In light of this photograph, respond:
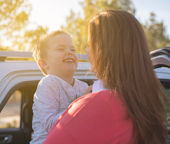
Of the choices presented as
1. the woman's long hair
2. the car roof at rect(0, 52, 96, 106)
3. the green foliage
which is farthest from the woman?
the green foliage

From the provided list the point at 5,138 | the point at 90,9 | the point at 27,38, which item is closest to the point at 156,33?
the point at 90,9

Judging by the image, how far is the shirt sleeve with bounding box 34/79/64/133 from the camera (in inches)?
58.4

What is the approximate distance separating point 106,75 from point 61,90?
75 cm

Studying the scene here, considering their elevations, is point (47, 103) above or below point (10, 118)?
above

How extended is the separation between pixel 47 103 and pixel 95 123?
2.16 feet

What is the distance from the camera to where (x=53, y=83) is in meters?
1.74

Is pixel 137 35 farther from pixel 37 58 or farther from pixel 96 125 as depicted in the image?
pixel 37 58

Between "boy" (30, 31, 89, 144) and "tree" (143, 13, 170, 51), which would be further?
"tree" (143, 13, 170, 51)

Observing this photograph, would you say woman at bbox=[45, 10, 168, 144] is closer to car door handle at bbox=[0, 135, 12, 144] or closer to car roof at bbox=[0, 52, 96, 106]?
car roof at bbox=[0, 52, 96, 106]

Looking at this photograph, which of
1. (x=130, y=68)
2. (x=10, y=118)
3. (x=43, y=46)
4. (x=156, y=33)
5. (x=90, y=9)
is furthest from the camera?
(x=156, y=33)

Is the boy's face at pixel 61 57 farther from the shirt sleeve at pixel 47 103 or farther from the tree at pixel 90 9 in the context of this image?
the tree at pixel 90 9

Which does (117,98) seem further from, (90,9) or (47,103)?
(90,9)

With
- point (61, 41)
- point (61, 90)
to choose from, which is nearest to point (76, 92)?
point (61, 90)

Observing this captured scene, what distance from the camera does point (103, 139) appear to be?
3.31 feet
